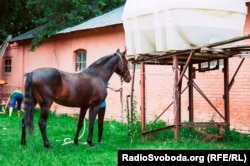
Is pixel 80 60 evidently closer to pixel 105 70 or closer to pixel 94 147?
pixel 105 70

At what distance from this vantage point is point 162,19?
30.6 ft

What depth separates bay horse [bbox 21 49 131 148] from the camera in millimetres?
9070

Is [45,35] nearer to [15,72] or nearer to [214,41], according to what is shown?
[15,72]

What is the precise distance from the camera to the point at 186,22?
9172 mm

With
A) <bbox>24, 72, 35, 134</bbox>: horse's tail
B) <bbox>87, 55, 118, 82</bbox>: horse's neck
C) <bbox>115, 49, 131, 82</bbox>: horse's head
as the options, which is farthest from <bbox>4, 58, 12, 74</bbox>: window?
<bbox>24, 72, 35, 134</bbox>: horse's tail

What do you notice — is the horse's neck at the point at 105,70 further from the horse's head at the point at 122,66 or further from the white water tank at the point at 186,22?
the white water tank at the point at 186,22

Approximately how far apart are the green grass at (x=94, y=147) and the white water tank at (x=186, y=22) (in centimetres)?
200

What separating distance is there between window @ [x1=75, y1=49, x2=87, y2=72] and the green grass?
6.36 m

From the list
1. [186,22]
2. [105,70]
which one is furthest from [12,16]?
[186,22]

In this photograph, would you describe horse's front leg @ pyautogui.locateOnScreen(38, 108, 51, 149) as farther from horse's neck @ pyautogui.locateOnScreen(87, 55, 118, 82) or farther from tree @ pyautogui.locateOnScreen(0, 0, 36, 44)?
tree @ pyautogui.locateOnScreen(0, 0, 36, 44)

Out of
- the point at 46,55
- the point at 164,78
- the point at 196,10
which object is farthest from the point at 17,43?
the point at 196,10

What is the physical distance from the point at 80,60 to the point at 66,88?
984 cm

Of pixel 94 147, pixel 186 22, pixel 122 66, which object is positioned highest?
pixel 186 22

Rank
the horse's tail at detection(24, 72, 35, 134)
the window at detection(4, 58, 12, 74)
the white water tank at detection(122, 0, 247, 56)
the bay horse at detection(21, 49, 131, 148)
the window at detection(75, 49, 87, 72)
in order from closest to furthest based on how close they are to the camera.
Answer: the horse's tail at detection(24, 72, 35, 134) → the bay horse at detection(21, 49, 131, 148) → the white water tank at detection(122, 0, 247, 56) → the window at detection(75, 49, 87, 72) → the window at detection(4, 58, 12, 74)
